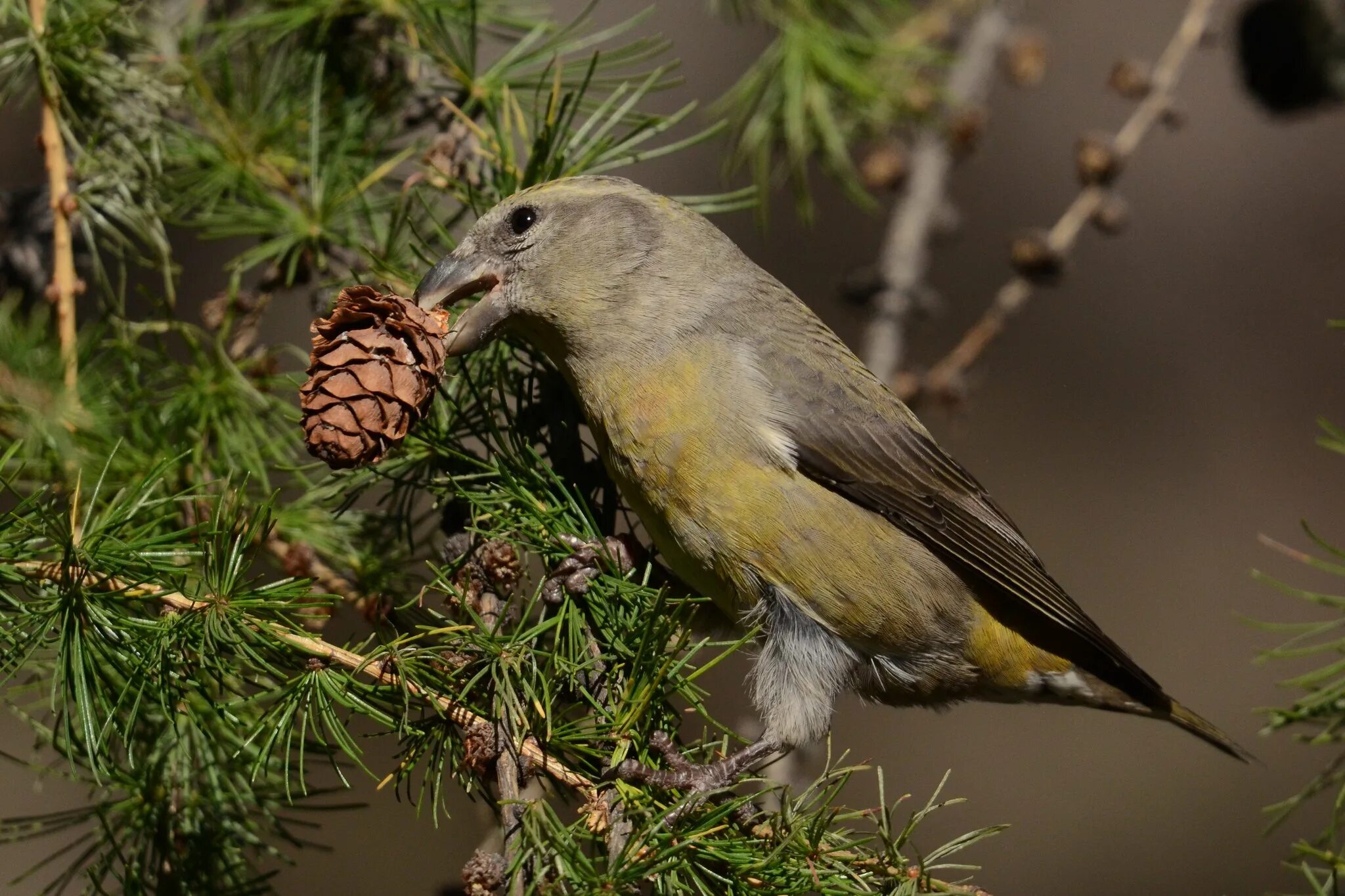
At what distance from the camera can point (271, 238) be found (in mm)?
3057

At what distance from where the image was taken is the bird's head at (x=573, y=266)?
9.05 feet

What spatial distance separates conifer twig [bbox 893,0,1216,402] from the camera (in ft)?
11.7

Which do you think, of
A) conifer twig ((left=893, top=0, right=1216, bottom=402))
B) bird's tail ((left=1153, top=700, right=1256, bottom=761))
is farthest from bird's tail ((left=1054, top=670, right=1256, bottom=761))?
conifer twig ((left=893, top=0, right=1216, bottom=402))

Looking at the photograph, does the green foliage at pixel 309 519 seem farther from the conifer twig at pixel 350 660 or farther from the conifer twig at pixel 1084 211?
the conifer twig at pixel 1084 211

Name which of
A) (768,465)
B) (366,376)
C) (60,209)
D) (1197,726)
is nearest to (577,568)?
(366,376)

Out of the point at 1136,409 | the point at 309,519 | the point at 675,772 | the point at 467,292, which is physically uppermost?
the point at 467,292

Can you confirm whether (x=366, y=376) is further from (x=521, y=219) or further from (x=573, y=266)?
(x=573, y=266)

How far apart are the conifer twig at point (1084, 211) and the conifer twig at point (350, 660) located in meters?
2.13

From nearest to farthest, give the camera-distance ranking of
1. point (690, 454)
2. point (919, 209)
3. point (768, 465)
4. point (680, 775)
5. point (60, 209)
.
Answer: point (680, 775) → point (60, 209) → point (690, 454) → point (768, 465) → point (919, 209)

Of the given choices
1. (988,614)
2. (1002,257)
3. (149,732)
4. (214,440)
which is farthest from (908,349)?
(149,732)

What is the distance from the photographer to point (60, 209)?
8.44 ft

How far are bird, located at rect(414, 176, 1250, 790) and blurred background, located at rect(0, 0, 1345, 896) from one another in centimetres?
342

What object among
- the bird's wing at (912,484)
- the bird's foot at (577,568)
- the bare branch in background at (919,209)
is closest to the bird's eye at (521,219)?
the bird's wing at (912,484)

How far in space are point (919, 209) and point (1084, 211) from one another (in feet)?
1.81
